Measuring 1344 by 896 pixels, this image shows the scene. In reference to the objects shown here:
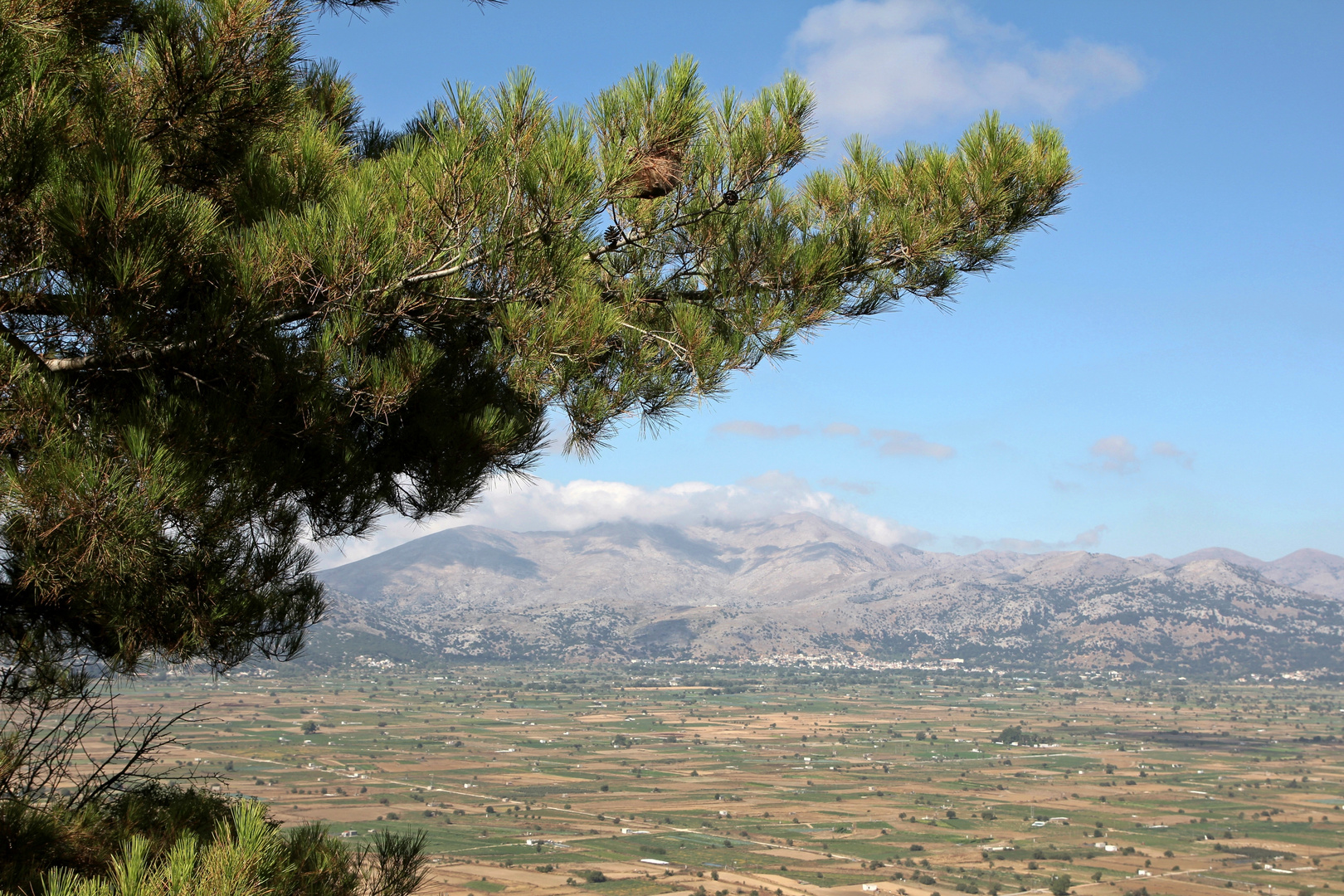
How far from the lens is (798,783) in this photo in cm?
5738

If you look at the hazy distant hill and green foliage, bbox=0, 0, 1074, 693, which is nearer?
green foliage, bbox=0, 0, 1074, 693

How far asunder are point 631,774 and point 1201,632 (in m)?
113

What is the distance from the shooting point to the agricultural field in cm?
3509

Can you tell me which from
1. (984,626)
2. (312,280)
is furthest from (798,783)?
(984,626)

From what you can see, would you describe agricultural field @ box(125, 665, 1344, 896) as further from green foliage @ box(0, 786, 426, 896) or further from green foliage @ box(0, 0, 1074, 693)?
green foliage @ box(0, 0, 1074, 693)

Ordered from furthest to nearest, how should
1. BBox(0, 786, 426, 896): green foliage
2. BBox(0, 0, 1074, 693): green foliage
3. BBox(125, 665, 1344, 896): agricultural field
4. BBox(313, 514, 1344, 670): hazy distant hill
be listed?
BBox(313, 514, 1344, 670): hazy distant hill → BBox(125, 665, 1344, 896): agricultural field → BBox(0, 0, 1074, 693): green foliage → BBox(0, 786, 426, 896): green foliage

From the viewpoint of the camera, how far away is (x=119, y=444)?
126 inches

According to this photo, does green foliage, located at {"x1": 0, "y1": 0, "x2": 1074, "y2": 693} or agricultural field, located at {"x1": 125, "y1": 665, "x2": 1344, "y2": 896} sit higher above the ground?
green foliage, located at {"x1": 0, "y1": 0, "x2": 1074, "y2": 693}

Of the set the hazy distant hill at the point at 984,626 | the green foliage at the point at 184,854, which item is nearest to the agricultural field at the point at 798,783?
the green foliage at the point at 184,854

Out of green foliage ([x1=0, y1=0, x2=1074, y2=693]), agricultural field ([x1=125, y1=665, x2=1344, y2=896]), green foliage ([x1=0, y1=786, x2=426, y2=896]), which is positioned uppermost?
green foliage ([x1=0, y1=0, x2=1074, y2=693])

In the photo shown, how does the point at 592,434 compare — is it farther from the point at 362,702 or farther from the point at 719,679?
the point at 719,679

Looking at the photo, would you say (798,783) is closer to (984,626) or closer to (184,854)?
(184,854)

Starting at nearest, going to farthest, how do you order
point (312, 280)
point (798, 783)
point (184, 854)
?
1. point (184, 854)
2. point (312, 280)
3. point (798, 783)

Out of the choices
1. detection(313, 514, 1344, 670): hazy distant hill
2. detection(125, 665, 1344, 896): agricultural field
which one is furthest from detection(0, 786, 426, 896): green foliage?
detection(313, 514, 1344, 670): hazy distant hill
